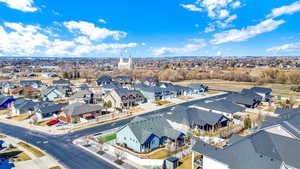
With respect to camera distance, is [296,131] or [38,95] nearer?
[296,131]

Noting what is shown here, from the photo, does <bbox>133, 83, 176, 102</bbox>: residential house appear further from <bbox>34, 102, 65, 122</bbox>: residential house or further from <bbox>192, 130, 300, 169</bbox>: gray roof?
<bbox>192, 130, 300, 169</bbox>: gray roof

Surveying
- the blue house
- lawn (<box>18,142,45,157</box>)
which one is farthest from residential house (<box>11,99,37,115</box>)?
lawn (<box>18,142,45,157</box>)

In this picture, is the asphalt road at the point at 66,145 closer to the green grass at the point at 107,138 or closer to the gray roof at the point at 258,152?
the green grass at the point at 107,138

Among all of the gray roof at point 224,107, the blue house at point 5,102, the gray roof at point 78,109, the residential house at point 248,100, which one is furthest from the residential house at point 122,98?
the residential house at point 248,100

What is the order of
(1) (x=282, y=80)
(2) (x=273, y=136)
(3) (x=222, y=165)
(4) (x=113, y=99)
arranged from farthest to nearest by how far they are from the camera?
(1) (x=282, y=80)
(4) (x=113, y=99)
(2) (x=273, y=136)
(3) (x=222, y=165)

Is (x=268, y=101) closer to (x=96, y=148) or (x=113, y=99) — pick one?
(x=113, y=99)

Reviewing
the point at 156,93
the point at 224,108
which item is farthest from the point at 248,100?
the point at 156,93

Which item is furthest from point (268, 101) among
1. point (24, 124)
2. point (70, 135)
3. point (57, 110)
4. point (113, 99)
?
point (24, 124)
